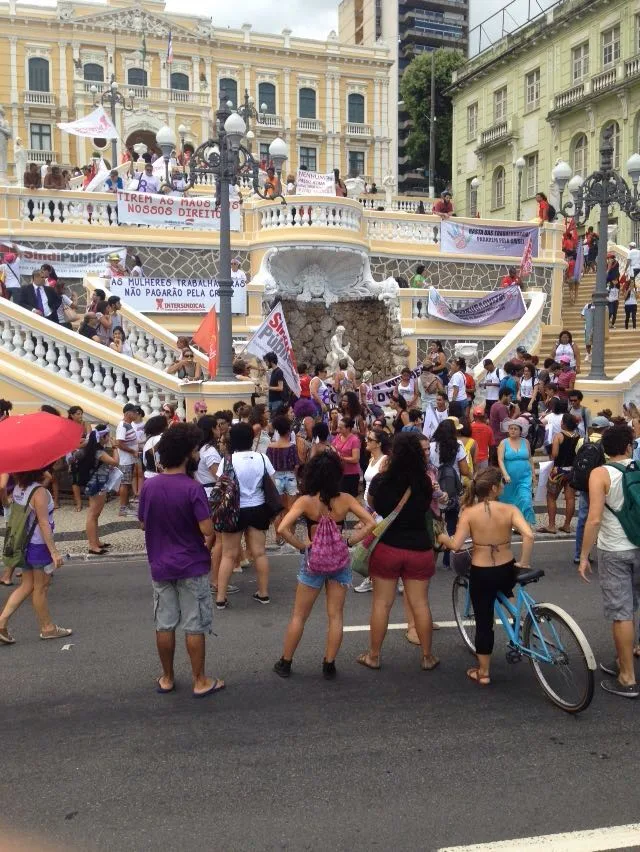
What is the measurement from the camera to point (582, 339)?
21641mm

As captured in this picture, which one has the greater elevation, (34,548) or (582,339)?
(582,339)

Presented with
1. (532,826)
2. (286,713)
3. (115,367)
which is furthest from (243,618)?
(115,367)

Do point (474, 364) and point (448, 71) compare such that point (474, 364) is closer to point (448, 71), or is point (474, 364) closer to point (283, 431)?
point (283, 431)

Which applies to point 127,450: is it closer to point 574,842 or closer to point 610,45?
point 574,842

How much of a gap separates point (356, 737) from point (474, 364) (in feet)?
49.7

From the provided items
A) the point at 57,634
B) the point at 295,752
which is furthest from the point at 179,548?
the point at 57,634

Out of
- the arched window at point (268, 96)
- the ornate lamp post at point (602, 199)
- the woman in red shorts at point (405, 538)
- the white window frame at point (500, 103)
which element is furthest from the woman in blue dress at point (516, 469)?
the arched window at point (268, 96)

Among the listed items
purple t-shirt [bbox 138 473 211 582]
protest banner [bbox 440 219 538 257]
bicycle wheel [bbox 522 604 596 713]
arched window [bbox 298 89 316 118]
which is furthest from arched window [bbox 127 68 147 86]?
bicycle wheel [bbox 522 604 596 713]

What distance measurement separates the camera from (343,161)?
52.8m

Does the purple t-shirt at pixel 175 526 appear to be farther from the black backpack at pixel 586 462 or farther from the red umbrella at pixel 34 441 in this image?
the black backpack at pixel 586 462

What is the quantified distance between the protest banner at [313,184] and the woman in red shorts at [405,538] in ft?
51.6

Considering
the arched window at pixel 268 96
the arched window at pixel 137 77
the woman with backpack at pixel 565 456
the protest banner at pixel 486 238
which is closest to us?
the woman with backpack at pixel 565 456

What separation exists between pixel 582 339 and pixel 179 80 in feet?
119

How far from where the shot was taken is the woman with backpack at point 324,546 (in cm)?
568
